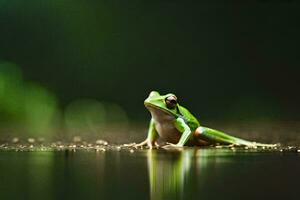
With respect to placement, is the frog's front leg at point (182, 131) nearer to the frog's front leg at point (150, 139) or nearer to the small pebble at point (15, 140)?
the frog's front leg at point (150, 139)

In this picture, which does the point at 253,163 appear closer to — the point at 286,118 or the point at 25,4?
the point at 286,118

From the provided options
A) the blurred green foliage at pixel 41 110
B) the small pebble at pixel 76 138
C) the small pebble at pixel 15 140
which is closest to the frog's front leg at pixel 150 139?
the small pebble at pixel 76 138

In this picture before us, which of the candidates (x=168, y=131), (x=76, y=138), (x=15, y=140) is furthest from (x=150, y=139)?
(x=15, y=140)

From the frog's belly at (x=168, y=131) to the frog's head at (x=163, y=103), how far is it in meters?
0.12

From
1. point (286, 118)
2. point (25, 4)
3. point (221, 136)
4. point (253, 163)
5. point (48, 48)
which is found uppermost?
point (25, 4)

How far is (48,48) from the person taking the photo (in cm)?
589

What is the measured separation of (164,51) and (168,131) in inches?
80.9

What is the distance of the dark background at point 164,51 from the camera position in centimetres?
588

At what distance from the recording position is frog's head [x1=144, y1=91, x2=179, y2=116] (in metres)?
3.91

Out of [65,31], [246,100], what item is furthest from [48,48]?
[246,100]

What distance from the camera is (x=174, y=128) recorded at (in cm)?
405

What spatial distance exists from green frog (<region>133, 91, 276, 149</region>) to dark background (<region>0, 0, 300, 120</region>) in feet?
5.77

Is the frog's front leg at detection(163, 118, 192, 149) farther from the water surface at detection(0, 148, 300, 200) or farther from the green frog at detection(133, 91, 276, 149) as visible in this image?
the water surface at detection(0, 148, 300, 200)

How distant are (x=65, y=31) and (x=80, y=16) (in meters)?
0.24
